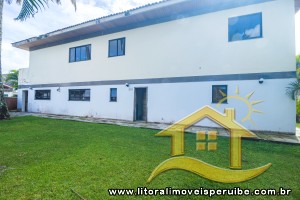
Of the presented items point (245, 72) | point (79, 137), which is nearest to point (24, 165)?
point (79, 137)

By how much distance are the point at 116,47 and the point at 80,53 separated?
3.97 meters

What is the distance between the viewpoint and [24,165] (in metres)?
4.17

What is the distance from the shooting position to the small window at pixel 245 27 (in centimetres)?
888

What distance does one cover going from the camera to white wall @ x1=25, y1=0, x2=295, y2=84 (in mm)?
8461

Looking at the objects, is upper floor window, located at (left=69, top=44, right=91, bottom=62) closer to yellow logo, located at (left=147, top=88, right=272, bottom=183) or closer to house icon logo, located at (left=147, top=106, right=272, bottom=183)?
yellow logo, located at (left=147, top=88, right=272, bottom=183)

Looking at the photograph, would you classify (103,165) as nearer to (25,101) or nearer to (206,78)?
(206,78)

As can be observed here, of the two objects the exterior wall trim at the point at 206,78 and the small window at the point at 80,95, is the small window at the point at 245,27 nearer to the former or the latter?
the exterior wall trim at the point at 206,78

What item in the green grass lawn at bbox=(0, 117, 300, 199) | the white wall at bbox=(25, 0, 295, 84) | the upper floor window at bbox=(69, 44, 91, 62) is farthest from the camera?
the upper floor window at bbox=(69, 44, 91, 62)

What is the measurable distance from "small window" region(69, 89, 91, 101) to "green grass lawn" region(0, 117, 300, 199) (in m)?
7.48

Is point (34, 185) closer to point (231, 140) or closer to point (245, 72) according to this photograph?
point (231, 140)

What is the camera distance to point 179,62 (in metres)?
10.7

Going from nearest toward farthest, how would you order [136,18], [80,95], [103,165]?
1. [103,165]
2. [136,18]
3. [80,95]

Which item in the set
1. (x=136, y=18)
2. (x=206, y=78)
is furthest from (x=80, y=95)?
(x=206, y=78)

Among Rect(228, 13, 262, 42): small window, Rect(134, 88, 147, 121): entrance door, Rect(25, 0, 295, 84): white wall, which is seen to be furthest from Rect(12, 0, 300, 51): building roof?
Rect(134, 88, 147, 121): entrance door
